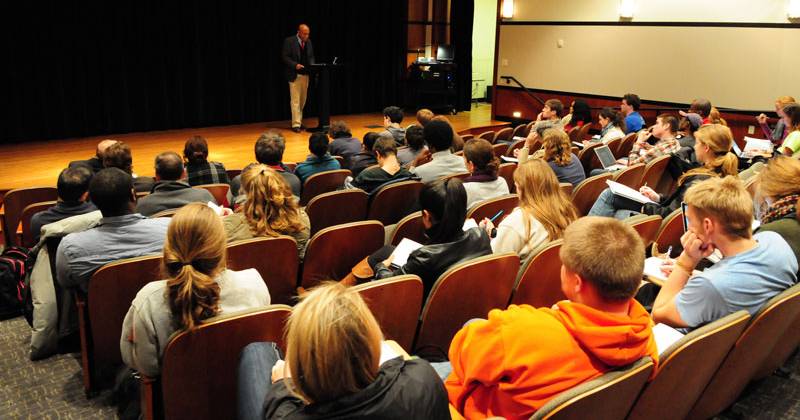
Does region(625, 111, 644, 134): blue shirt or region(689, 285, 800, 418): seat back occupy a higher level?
region(625, 111, 644, 134): blue shirt

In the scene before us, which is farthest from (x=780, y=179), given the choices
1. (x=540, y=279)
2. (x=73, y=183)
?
(x=73, y=183)

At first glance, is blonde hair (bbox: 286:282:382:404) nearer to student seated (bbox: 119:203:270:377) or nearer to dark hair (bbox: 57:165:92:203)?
student seated (bbox: 119:203:270:377)

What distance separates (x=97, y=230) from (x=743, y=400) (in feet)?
9.71

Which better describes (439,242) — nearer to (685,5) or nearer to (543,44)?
(685,5)

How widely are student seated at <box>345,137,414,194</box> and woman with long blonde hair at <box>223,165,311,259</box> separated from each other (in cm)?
105

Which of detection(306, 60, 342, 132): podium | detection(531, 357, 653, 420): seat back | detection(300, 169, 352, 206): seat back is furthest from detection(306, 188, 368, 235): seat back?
detection(306, 60, 342, 132): podium

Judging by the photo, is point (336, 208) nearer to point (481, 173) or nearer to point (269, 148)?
point (269, 148)

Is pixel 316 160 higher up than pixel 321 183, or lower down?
higher up

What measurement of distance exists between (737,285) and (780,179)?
948 mm

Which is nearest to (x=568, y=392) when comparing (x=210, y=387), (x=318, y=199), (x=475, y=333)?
(x=475, y=333)

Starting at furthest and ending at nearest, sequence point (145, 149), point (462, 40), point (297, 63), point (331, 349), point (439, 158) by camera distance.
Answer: point (462, 40), point (297, 63), point (145, 149), point (439, 158), point (331, 349)

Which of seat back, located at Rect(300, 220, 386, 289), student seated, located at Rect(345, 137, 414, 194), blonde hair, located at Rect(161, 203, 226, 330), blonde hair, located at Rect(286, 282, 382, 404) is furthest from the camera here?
student seated, located at Rect(345, 137, 414, 194)

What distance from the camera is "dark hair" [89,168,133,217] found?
2.46 m

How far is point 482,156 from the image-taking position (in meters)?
3.62
